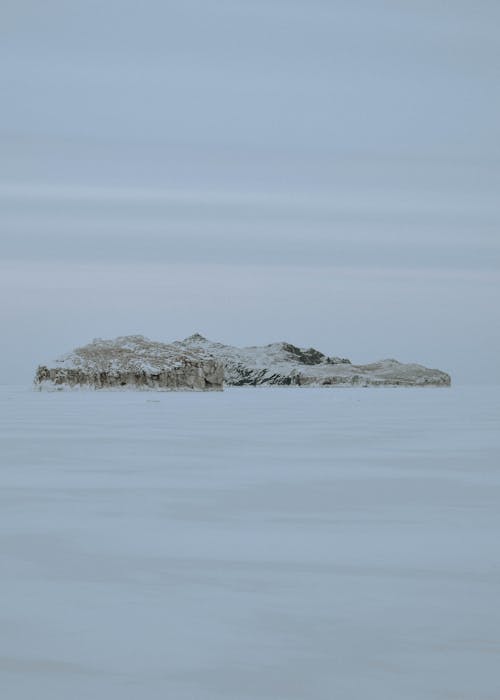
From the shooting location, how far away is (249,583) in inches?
170

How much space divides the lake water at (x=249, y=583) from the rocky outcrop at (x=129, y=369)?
43.5 m

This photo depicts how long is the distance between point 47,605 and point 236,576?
90cm

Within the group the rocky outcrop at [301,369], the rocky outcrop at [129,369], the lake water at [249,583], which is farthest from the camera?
the rocky outcrop at [301,369]

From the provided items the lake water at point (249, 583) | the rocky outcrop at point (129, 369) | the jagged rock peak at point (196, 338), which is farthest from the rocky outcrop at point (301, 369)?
the lake water at point (249, 583)

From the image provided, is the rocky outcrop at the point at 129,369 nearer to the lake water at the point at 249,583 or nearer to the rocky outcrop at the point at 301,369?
the rocky outcrop at the point at 301,369

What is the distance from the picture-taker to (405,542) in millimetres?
5332

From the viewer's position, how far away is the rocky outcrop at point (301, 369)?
289ft

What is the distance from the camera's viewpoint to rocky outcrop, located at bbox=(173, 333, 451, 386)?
8812cm

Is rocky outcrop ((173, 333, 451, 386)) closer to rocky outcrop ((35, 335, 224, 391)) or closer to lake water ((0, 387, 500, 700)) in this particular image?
rocky outcrop ((35, 335, 224, 391))

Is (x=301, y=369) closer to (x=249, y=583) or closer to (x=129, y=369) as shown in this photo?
(x=129, y=369)

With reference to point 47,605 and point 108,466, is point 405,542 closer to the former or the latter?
point 47,605

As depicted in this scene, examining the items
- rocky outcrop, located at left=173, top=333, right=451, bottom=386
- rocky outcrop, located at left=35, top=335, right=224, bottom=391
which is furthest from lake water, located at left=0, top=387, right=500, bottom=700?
rocky outcrop, located at left=173, top=333, right=451, bottom=386

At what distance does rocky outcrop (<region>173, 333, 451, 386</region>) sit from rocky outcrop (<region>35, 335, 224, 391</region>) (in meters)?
28.7

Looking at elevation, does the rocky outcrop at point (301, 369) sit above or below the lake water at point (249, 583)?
above
